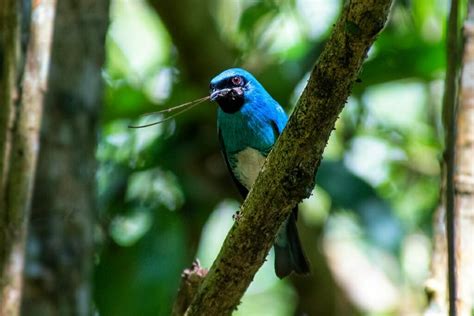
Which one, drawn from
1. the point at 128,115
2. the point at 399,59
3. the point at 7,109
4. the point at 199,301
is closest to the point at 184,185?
the point at 128,115

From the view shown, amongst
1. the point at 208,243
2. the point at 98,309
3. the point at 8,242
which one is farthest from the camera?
the point at 208,243

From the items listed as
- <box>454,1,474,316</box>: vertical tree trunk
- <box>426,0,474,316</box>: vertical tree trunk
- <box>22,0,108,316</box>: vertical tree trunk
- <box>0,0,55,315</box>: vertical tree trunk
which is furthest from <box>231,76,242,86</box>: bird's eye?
<box>454,1,474,316</box>: vertical tree trunk

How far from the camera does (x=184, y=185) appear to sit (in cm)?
640

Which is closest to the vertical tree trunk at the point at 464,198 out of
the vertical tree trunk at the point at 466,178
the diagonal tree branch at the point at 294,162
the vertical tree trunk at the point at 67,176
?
the vertical tree trunk at the point at 466,178

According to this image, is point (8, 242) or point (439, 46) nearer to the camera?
point (8, 242)

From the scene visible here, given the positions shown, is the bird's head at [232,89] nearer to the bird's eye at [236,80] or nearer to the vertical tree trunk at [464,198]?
the bird's eye at [236,80]

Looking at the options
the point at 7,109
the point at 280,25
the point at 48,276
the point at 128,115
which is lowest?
the point at 48,276

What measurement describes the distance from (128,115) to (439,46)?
2315 mm

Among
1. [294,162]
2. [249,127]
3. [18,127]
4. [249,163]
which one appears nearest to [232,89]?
[249,127]

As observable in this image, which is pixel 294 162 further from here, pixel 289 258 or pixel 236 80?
pixel 236 80

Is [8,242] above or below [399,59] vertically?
below

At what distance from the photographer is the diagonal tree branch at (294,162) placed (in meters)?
2.52

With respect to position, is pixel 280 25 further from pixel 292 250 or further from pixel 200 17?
pixel 292 250

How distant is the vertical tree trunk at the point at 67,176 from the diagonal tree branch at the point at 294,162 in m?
1.66
